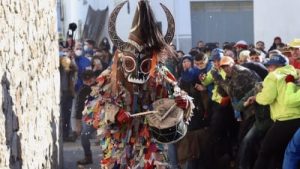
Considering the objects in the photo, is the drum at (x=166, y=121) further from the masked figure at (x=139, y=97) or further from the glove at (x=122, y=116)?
the glove at (x=122, y=116)

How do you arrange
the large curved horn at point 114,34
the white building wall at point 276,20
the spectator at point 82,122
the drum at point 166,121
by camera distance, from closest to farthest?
the drum at point 166,121 → the large curved horn at point 114,34 → the spectator at point 82,122 → the white building wall at point 276,20

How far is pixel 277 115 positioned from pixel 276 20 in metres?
11.0

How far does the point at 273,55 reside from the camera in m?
7.64

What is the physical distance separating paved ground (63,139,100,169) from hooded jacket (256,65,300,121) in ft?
11.7

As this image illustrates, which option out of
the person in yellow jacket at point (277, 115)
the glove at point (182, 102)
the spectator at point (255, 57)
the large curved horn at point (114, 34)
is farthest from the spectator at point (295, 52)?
the large curved horn at point (114, 34)

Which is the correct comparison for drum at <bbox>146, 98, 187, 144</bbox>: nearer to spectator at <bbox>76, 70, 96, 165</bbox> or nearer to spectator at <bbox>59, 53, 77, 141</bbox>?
spectator at <bbox>76, 70, 96, 165</bbox>

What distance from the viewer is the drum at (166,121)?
5.86 metres

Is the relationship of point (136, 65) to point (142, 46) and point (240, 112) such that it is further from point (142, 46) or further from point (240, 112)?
point (240, 112)

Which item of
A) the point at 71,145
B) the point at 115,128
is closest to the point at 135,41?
the point at 115,128

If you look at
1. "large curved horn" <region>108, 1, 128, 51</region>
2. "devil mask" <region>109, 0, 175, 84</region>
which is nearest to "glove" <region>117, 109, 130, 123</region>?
"devil mask" <region>109, 0, 175, 84</region>

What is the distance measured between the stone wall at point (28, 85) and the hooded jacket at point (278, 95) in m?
2.47

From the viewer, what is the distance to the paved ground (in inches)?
399

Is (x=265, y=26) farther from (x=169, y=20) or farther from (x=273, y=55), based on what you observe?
(x=169, y=20)

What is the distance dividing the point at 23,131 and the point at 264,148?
279 centimetres
